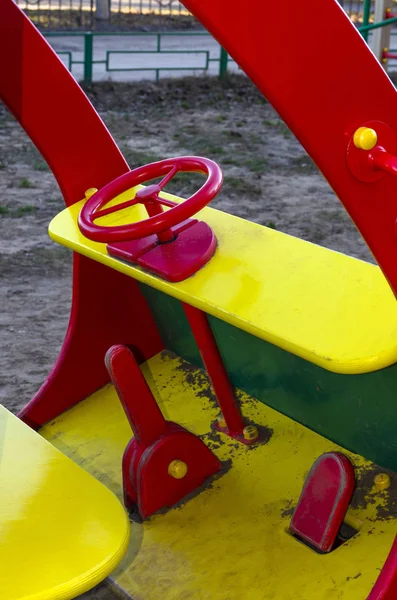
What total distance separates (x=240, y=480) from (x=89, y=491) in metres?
0.65

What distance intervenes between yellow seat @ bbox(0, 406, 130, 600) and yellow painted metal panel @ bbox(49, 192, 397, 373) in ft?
1.55

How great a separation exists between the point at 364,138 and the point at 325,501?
1.03 meters

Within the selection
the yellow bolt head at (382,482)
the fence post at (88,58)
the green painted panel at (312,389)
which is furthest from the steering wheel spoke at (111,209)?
the fence post at (88,58)

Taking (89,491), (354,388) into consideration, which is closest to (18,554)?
(89,491)

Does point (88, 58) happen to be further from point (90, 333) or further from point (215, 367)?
point (215, 367)

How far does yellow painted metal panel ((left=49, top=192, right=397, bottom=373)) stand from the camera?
5.82ft

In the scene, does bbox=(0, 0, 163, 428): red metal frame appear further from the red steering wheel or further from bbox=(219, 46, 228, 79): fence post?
bbox=(219, 46, 228, 79): fence post


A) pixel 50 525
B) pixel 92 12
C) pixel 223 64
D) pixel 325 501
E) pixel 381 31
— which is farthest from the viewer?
pixel 92 12

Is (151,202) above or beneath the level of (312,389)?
above

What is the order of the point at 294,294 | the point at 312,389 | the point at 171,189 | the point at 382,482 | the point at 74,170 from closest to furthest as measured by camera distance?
the point at 294,294
the point at 382,482
the point at 312,389
the point at 74,170
the point at 171,189

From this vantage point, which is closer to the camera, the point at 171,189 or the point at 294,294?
the point at 294,294

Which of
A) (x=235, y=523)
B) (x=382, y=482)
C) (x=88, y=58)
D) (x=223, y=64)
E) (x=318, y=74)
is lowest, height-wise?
(x=223, y=64)

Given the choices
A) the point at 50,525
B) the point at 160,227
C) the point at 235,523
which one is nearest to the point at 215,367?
the point at 235,523

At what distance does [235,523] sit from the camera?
2246 mm
